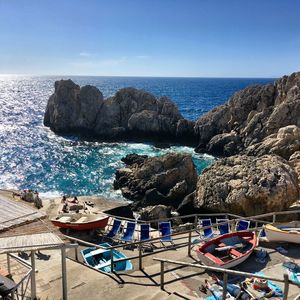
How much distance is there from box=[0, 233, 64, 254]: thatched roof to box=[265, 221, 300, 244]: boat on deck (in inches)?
302

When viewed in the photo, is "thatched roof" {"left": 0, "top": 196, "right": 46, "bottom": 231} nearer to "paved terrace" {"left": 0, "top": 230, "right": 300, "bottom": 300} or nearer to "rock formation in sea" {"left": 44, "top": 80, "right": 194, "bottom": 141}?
"paved terrace" {"left": 0, "top": 230, "right": 300, "bottom": 300}

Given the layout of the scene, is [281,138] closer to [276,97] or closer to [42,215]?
[276,97]

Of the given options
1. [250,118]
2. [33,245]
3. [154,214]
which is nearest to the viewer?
[33,245]

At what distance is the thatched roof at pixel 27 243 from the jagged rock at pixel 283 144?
3602 cm

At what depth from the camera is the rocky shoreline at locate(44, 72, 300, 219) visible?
28.4m

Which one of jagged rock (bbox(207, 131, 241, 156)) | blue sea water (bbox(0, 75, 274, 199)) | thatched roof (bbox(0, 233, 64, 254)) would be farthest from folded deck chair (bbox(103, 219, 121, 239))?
jagged rock (bbox(207, 131, 241, 156))

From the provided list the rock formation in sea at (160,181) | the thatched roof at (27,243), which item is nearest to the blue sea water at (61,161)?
the rock formation in sea at (160,181)

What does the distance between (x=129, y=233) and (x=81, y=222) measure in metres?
2.56

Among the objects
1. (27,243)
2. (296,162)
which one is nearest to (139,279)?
(27,243)

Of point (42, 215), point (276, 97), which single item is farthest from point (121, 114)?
point (42, 215)

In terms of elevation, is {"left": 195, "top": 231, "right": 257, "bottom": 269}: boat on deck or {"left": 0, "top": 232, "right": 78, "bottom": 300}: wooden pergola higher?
{"left": 0, "top": 232, "right": 78, "bottom": 300}: wooden pergola

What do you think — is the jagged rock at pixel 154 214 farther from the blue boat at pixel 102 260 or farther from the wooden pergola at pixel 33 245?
the wooden pergola at pixel 33 245

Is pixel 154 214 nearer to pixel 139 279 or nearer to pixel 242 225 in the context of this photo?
pixel 242 225

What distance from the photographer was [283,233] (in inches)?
504
